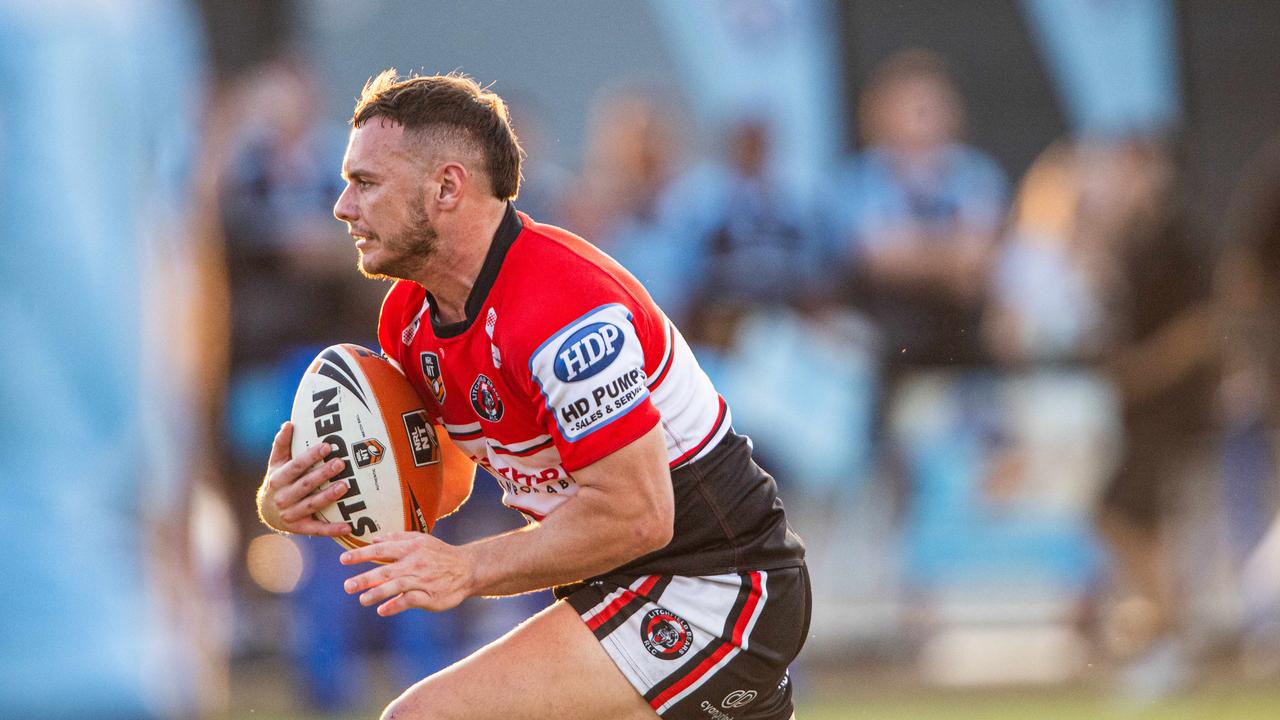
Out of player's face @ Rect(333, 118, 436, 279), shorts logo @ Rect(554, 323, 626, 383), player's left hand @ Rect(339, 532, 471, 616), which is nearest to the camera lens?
player's left hand @ Rect(339, 532, 471, 616)

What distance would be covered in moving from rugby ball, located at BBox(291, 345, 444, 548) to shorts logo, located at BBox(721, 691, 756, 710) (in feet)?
3.17

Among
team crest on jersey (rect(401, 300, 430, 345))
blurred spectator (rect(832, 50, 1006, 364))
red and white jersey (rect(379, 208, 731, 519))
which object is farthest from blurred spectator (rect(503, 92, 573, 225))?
red and white jersey (rect(379, 208, 731, 519))

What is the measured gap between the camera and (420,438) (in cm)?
462

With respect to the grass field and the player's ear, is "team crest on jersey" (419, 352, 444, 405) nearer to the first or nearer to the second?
the player's ear

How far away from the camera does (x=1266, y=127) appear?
10.4m

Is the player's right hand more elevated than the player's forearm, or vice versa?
the player's right hand

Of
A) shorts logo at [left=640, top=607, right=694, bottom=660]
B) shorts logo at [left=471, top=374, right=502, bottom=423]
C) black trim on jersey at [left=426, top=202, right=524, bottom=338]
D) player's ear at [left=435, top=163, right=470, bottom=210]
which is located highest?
player's ear at [left=435, top=163, right=470, bottom=210]

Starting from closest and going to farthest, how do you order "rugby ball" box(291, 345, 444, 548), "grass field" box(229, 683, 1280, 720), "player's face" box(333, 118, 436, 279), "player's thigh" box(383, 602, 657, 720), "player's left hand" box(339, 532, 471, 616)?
"player's left hand" box(339, 532, 471, 616)
"player's thigh" box(383, 602, 657, 720)
"player's face" box(333, 118, 436, 279)
"rugby ball" box(291, 345, 444, 548)
"grass field" box(229, 683, 1280, 720)

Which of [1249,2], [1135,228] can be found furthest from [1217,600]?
[1249,2]

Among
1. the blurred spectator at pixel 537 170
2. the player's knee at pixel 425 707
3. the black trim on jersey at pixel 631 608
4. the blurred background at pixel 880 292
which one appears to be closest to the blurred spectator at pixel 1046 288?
the blurred background at pixel 880 292

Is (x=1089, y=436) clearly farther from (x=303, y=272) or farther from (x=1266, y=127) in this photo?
(x=303, y=272)

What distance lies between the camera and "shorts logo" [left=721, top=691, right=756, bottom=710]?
449cm

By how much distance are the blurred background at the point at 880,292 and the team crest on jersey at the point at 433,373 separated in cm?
421

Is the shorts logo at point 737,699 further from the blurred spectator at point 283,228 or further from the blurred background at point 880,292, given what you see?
the blurred spectator at point 283,228
